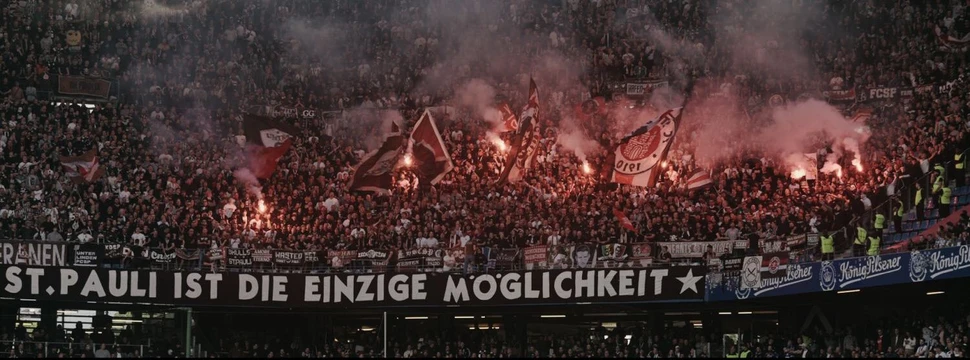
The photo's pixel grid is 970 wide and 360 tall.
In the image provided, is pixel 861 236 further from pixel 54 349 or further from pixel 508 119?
pixel 54 349

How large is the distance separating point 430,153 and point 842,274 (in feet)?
41.4

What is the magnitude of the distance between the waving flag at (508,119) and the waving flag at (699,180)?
20.2ft

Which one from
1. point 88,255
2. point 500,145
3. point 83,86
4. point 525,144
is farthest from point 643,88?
point 83,86

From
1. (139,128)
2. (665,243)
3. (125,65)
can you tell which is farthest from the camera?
(125,65)

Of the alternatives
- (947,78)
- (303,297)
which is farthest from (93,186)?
(947,78)

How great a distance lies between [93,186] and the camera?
38.4 m

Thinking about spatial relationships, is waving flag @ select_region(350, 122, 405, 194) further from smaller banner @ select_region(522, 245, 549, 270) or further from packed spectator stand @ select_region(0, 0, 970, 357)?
smaller banner @ select_region(522, 245, 549, 270)

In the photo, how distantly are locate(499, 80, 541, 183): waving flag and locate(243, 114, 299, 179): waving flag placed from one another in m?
6.96

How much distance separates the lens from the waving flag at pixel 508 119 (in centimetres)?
4144

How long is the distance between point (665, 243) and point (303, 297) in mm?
9372

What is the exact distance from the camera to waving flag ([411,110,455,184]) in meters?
39.1

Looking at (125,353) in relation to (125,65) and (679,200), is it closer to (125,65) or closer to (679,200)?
(125,65)

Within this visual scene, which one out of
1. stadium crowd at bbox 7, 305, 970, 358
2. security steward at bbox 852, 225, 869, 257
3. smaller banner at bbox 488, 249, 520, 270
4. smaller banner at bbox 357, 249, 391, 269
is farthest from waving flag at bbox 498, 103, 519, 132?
security steward at bbox 852, 225, 869, 257

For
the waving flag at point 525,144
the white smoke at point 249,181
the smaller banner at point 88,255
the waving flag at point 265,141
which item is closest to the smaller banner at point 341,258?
the white smoke at point 249,181
